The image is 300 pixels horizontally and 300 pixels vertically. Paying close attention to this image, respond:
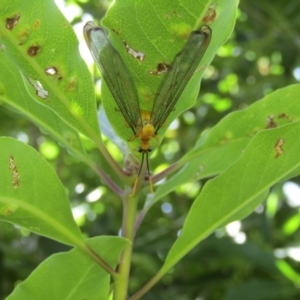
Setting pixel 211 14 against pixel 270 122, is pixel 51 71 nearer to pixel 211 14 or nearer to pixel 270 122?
pixel 211 14

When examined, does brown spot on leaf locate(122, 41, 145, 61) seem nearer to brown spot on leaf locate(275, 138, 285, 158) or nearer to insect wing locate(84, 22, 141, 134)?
insect wing locate(84, 22, 141, 134)

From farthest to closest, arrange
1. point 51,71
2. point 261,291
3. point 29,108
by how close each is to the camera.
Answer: point 261,291
point 29,108
point 51,71

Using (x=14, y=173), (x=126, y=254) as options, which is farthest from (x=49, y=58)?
(x=126, y=254)

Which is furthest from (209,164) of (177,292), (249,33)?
(249,33)

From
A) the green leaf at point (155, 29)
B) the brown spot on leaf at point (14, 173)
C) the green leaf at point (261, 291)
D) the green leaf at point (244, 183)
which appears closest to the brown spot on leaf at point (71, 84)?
the green leaf at point (155, 29)

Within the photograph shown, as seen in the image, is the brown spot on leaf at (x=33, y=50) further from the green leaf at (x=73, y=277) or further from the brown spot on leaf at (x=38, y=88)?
the green leaf at (x=73, y=277)

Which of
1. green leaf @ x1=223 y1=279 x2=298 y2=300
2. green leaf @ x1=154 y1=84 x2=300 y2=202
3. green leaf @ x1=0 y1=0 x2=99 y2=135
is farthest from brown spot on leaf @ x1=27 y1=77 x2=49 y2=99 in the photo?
green leaf @ x1=223 y1=279 x2=298 y2=300

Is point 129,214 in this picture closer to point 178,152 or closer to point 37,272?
point 37,272
